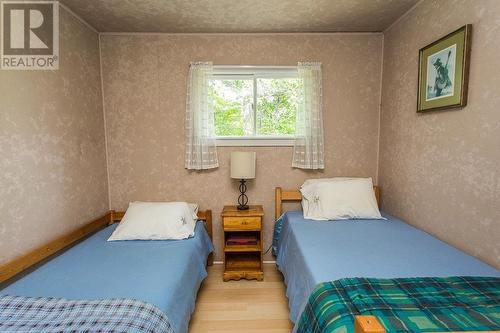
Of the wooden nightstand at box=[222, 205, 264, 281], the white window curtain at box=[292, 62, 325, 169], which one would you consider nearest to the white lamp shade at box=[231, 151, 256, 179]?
the wooden nightstand at box=[222, 205, 264, 281]

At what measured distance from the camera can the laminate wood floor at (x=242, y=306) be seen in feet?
6.26

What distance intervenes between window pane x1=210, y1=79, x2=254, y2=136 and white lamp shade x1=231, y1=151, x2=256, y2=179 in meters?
0.36

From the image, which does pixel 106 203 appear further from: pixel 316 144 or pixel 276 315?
pixel 316 144

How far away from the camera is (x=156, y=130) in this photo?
2766mm

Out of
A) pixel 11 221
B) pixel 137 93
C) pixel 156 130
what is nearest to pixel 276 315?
pixel 11 221

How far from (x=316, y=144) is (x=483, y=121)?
1.35 meters

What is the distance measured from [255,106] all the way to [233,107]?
0.23 meters

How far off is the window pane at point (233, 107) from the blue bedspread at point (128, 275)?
4.05ft

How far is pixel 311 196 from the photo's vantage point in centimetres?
257

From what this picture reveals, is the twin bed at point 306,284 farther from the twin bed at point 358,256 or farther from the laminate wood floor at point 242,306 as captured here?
the laminate wood floor at point 242,306

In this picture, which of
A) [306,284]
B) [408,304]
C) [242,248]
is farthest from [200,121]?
[408,304]

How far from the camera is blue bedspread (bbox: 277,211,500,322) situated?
144 centimetres

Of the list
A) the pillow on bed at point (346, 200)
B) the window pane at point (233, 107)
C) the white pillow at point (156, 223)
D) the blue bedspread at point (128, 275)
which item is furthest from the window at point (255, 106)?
the blue bedspread at point (128, 275)

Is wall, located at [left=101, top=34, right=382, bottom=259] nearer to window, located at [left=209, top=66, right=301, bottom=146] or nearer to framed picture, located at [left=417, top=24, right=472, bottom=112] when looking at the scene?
window, located at [left=209, top=66, right=301, bottom=146]
